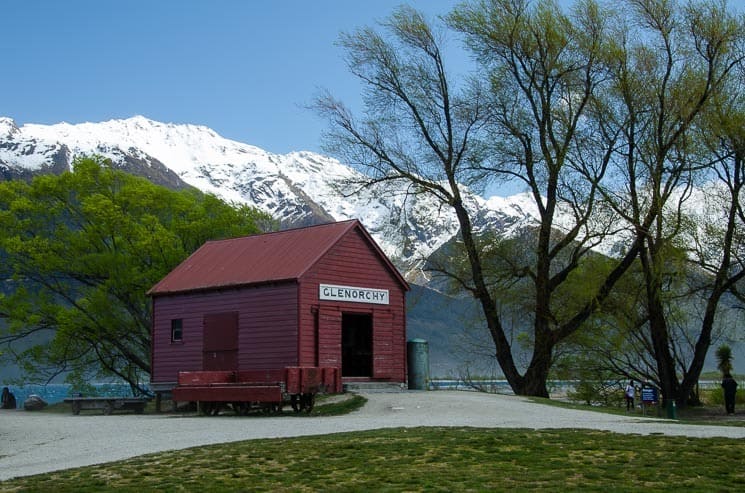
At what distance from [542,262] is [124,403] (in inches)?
639

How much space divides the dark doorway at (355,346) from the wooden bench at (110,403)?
7.22 meters

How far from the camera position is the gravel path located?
17.8m

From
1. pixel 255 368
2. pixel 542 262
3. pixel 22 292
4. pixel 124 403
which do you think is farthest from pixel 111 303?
pixel 542 262

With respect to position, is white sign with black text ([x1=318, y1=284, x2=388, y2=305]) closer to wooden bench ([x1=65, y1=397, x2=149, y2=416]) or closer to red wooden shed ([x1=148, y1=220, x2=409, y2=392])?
red wooden shed ([x1=148, y1=220, x2=409, y2=392])

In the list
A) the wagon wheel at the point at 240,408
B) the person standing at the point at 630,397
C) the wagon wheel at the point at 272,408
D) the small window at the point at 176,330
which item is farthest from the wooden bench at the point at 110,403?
the person standing at the point at 630,397

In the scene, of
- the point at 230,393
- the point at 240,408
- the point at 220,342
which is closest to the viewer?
the point at 230,393

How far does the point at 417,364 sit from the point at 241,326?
6.62 meters

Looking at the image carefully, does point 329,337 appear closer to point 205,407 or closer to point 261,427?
point 205,407

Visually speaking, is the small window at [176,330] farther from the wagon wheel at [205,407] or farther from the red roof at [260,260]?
the wagon wheel at [205,407]

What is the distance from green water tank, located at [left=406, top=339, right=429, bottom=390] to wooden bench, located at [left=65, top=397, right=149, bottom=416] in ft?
31.0

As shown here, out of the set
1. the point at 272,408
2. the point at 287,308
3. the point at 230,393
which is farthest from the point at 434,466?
the point at 287,308

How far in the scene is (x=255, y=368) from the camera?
3241 centimetres

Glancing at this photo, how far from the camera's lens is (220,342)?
110ft

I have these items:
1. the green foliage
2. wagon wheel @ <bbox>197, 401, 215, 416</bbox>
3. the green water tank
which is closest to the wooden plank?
wagon wheel @ <bbox>197, 401, 215, 416</bbox>
